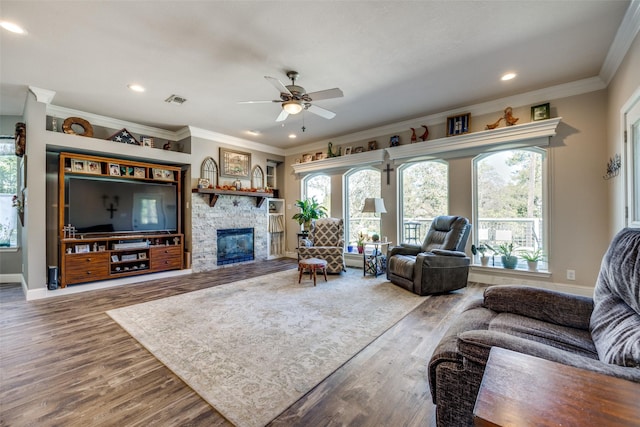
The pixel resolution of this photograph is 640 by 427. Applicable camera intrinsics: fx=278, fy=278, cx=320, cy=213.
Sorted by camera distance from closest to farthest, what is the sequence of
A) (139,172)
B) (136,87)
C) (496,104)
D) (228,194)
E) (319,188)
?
(136,87)
(496,104)
(139,172)
(228,194)
(319,188)

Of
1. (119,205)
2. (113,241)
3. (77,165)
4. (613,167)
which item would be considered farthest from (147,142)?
(613,167)

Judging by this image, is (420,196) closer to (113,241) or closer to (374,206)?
(374,206)

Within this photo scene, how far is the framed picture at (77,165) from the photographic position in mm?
4512

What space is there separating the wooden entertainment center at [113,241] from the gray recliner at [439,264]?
418cm

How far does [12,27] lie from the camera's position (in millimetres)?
2547

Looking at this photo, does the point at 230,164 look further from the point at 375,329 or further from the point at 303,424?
the point at 303,424

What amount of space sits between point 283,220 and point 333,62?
4899 mm

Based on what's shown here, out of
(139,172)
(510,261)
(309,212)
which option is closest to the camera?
(510,261)

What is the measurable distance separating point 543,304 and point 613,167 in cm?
277

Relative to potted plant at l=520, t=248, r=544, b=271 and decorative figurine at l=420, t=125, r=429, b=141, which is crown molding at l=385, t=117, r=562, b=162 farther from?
potted plant at l=520, t=248, r=544, b=271

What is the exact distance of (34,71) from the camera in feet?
10.9

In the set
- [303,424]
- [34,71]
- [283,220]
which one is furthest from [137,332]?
[283,220]

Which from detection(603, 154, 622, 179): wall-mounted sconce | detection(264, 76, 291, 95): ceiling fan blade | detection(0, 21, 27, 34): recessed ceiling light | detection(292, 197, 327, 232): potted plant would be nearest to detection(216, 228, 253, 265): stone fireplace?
detection(292, 197, 327, 232): potted plant

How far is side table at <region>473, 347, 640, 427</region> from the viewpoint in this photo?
620 millimetres
